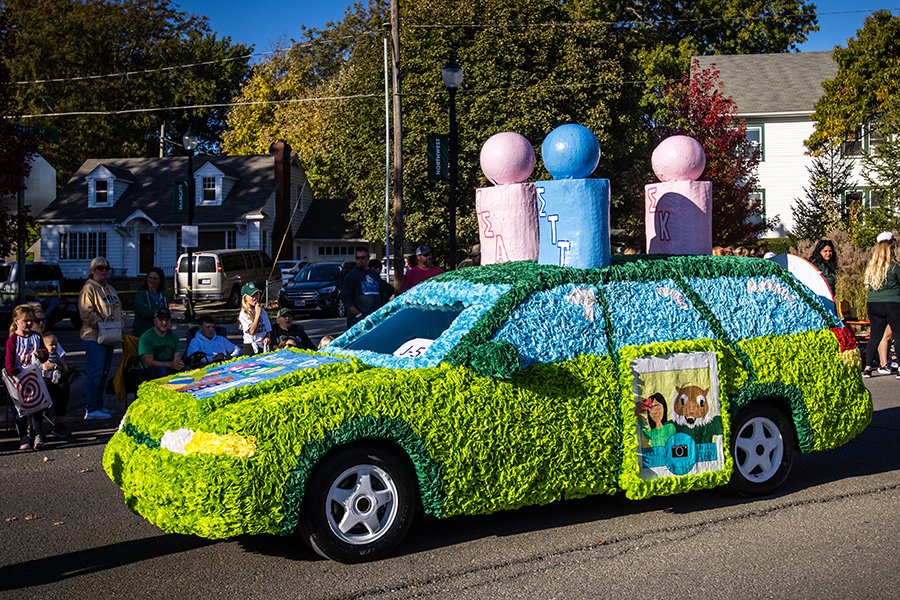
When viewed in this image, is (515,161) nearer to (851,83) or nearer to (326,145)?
(851,83)

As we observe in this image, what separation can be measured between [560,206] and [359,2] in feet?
184

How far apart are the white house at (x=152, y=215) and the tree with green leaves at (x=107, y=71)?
8.86 m

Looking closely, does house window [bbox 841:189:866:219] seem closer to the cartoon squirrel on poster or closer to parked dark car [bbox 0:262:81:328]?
parked dark car [bbox 0:262:81:328]

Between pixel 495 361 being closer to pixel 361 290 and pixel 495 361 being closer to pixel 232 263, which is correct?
pixel 361 290

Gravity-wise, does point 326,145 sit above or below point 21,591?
above

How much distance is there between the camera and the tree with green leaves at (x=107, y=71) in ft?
170

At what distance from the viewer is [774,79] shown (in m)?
40.6

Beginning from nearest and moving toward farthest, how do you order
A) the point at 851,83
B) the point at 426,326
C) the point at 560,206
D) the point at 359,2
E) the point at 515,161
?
the point at 426,326 → the point at 560,206 → the point at 515,161 → the point at 851,83 → the point at 359,2

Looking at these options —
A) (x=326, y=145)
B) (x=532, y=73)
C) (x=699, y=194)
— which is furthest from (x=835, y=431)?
(x=326, y=145)

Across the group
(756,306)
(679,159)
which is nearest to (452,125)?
(679,159)

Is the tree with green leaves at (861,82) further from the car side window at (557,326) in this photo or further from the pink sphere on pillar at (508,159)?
the car side window at (557,326)

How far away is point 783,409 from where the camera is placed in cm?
611

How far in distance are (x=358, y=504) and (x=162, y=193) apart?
136 feet

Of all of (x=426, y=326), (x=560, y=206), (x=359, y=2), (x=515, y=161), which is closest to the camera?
(x=426, y=326)
